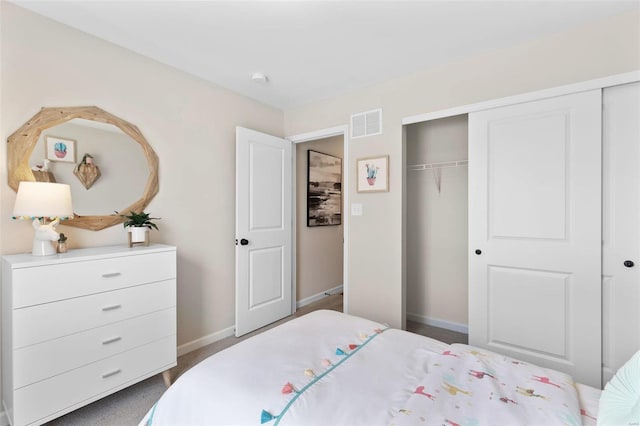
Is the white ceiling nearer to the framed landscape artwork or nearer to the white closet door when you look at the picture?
the white closet door

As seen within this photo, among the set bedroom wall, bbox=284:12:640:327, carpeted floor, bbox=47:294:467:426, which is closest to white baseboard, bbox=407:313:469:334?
bedroom wall, bbox=284:12:640:327

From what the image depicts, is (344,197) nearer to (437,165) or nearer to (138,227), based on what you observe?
(437,165)

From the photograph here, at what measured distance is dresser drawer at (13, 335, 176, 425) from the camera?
1579 mm

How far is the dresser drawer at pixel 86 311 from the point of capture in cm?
158

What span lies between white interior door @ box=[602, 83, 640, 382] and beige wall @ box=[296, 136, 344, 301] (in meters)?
2.88

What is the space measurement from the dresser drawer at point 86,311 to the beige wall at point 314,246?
196cm

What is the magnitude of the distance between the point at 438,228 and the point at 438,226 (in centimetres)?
2

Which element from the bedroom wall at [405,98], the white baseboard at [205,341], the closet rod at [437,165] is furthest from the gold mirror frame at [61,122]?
the closet rod at [437,165]

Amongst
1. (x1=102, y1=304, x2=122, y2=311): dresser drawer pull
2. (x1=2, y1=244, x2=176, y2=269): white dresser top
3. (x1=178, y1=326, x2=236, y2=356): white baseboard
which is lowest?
(x1=178, y1=326, x2=236, y2=356): white baseboard

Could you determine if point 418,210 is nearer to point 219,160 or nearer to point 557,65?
point 557,65

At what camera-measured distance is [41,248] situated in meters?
1.78

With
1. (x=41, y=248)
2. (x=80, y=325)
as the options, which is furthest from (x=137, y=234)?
(x=80, y=325)

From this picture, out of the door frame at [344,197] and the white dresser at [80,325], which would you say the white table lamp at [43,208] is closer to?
the white dresser at [80,325]

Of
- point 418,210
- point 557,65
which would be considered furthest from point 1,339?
point 557,65
